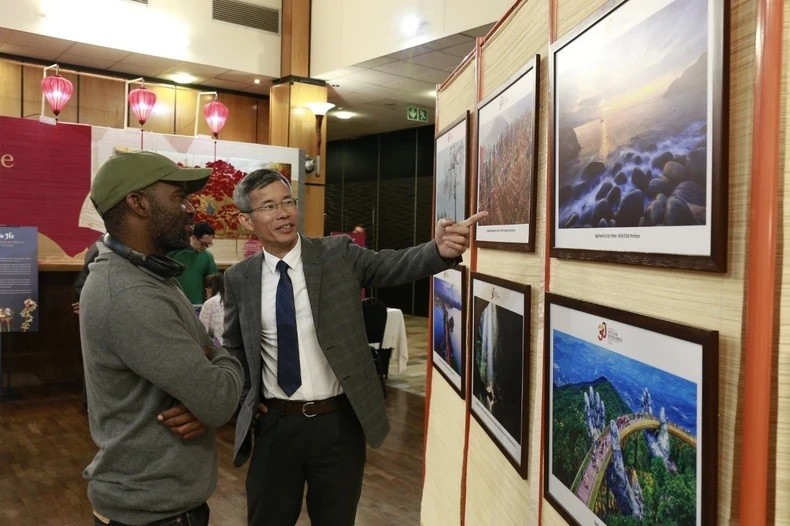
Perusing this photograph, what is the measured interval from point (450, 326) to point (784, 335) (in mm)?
1741

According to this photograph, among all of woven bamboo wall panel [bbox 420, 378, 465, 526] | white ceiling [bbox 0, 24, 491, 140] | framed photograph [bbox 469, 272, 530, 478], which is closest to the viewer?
framed photograph [bbox 469, 272, 530, 478]

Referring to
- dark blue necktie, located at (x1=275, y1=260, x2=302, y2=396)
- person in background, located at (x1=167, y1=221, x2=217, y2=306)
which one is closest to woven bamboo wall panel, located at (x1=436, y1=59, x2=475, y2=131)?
dark blue necktie, located at (x1=275, y1=260, x2=302, y2=396)

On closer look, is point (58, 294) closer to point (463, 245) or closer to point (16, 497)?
point (16, 497)

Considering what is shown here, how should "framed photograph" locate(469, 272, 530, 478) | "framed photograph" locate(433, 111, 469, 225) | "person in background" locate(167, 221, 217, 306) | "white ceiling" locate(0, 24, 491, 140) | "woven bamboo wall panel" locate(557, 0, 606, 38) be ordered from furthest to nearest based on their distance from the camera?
"white ceiling" locate(0, 24, 491, 140)
"person in background" locate(167, 221, 217, 306)
"framed photograph" locate(433, 111, 469, 225)
"framed photograph" locate(469, 272, 530, 478)
"woven bamboo wall panel" locate(557, 0, 606, 38)

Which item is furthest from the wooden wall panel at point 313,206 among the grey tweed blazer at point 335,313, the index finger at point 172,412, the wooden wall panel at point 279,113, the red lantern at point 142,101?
the index finger at point 172,412

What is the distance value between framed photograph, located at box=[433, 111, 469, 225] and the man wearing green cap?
39.2 inches

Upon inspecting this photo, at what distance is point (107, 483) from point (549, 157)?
1253mm

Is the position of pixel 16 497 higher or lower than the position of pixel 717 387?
lower

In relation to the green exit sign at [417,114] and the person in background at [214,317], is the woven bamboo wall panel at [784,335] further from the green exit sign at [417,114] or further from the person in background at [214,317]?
the green exit sign at [417,114]

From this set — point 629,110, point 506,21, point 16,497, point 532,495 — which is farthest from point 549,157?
point 16,497

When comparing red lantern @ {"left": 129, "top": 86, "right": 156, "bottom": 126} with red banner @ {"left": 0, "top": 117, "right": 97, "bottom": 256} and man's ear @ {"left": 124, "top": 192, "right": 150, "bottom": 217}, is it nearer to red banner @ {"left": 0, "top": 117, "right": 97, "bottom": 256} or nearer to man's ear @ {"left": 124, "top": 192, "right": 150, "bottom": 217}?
red banner @ {"left": 0, "top": 117, "right": 97, "bottom": 256}

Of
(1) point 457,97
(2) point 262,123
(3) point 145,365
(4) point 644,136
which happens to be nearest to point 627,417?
(4) point 644,136

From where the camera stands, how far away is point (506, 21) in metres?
1.93

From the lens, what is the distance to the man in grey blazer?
2127 mm
